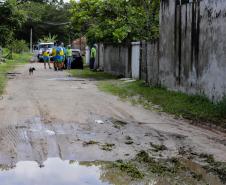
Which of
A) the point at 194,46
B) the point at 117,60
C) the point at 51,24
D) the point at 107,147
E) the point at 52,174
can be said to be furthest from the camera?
the point at 51,24

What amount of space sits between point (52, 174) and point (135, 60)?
1666 cm

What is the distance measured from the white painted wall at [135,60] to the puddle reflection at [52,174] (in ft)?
50.2

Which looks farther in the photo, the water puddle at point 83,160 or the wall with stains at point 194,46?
the wall with stains at point 194,46

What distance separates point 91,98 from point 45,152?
7570 mm

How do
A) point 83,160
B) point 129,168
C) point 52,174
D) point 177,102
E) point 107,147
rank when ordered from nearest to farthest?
1. point 52,174
2. point 129,168
3. point 83,160
4. point 107,147
5. point 177,102

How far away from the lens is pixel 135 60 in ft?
75.3

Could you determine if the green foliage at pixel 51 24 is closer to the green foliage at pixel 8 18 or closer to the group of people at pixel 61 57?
the group of people at pixel 61 57

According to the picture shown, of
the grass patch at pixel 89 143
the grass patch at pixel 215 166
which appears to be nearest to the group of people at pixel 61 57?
the grass patch at pixel 89 143

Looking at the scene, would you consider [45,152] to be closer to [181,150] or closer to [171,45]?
[181,150]

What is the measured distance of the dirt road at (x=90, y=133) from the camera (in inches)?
306

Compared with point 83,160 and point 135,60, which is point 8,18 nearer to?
point 135,60

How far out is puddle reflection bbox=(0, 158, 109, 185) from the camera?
6.26 m

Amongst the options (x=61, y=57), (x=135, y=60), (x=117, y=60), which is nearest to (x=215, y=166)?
(x=135, y=60)

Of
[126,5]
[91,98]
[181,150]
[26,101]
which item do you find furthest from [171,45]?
[181,150]
